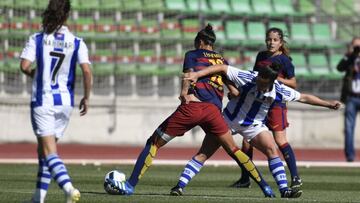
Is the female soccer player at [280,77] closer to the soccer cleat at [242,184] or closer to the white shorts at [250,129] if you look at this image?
the white shorts at [250,129]

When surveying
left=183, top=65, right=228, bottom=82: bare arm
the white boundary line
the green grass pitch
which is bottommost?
the white boundary line

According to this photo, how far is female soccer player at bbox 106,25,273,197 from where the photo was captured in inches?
465

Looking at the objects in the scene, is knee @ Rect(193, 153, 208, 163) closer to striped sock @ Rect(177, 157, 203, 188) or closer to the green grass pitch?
striped sock @ Rect(177, 157, 203, 188)

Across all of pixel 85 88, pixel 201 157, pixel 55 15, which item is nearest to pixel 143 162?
pixel 201 157

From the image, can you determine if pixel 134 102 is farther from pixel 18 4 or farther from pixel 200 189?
pixel 200 189

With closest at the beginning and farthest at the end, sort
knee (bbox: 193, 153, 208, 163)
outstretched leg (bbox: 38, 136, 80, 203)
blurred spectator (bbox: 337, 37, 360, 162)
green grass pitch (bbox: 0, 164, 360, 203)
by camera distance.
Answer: outstretched leg (bbox: 38, 136, 80, 203)
green grass pitch (bbox: 0, 164, 360, 203)
knee (bbox: 193, 153, 208, 163)
blurred spectator (bbox: 337, 37, 360, 162)

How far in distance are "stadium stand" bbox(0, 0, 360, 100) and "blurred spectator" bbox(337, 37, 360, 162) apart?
525 cm

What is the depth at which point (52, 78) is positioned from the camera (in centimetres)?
953

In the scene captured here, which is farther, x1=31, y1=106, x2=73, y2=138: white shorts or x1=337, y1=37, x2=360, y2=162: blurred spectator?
x1=337, y1=37, x2=360, y2=162: blurred spectator

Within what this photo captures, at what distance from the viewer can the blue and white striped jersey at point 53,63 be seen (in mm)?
9469

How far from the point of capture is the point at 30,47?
31.2 feet

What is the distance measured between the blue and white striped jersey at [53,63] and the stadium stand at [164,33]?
1543cm

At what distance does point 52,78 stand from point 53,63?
0.14 metres

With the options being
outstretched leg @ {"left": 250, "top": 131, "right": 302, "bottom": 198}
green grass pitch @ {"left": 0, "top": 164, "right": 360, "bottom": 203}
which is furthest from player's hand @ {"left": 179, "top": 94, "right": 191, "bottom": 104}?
green grass pitch @ {"left": 0, "top": 164, "right": 360, "bottom": 203}
